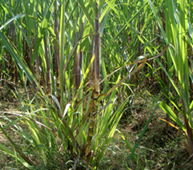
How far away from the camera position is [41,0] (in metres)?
1.09

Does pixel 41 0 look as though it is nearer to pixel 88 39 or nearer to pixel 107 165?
pixel 88 39

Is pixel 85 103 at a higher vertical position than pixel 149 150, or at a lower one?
higher

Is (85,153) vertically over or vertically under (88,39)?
under

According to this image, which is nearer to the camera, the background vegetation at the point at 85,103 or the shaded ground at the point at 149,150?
the background vegetation at the point at 85,103

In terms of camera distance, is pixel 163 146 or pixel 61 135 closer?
pixel 61 135

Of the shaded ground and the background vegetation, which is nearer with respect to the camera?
the background vegetation

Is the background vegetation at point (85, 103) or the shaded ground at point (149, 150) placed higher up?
the background vegetation at point (85, 103)

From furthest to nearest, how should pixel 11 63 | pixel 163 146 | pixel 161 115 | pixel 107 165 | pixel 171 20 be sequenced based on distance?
pixel 11 63
pixel 161 115
pixel 163 146
pixel 107 165
pixel 171 20

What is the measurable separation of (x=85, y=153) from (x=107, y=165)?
0.13 meters

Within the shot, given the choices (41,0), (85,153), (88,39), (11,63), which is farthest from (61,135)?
(11,63)

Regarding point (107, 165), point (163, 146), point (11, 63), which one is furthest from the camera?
point (11, 63)

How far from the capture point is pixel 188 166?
87 cm

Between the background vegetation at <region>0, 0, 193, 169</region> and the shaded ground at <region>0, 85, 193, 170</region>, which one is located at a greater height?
the background vegetation at <region>0, 0, 193, 169</region>

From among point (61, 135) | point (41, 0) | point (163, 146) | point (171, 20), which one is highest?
point (41, 0)
